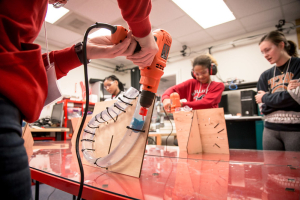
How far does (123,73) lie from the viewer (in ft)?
20.9

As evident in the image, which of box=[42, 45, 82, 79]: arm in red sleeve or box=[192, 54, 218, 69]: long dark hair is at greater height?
box=[192, 54, 218, 69]: long dark hair

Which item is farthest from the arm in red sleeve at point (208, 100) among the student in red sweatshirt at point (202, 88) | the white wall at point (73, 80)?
the white wall at point (73, 80)

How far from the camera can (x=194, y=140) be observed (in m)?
1.02

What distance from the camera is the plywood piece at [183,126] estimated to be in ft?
Answer: 3.34

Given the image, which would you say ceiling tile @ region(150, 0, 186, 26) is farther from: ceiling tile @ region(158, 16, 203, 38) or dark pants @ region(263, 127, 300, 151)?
dark pants @ region(263, 127, 300, 151)

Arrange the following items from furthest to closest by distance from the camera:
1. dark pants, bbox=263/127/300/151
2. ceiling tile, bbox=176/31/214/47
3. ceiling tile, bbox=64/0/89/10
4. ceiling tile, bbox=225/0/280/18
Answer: ceiling tile, bbox=176/31/214/47 → ceiling tile, bbox=225/0/280/18 → ceiling tile, bbox=64/0/89/10 → dark pants, bbox=263/127/300/151

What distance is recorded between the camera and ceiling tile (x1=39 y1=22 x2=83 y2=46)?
372cm

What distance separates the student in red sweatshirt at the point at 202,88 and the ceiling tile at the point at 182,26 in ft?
7.33

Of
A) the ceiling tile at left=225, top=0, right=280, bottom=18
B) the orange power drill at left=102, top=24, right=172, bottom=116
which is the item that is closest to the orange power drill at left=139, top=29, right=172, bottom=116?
the orange power drill at left=102, top=24, right=172, bottom=116

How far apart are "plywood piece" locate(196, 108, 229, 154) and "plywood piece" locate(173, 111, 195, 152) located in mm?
82

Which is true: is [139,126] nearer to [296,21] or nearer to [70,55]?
[70,55]

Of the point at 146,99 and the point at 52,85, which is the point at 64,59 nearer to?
the point at 52,85

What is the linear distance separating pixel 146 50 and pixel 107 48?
0.13 m

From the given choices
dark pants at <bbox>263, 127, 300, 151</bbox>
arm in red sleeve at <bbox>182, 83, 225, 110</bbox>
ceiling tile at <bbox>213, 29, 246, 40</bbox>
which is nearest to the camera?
dark pants at <bbox>263, 127, 300, 151</bbox>
